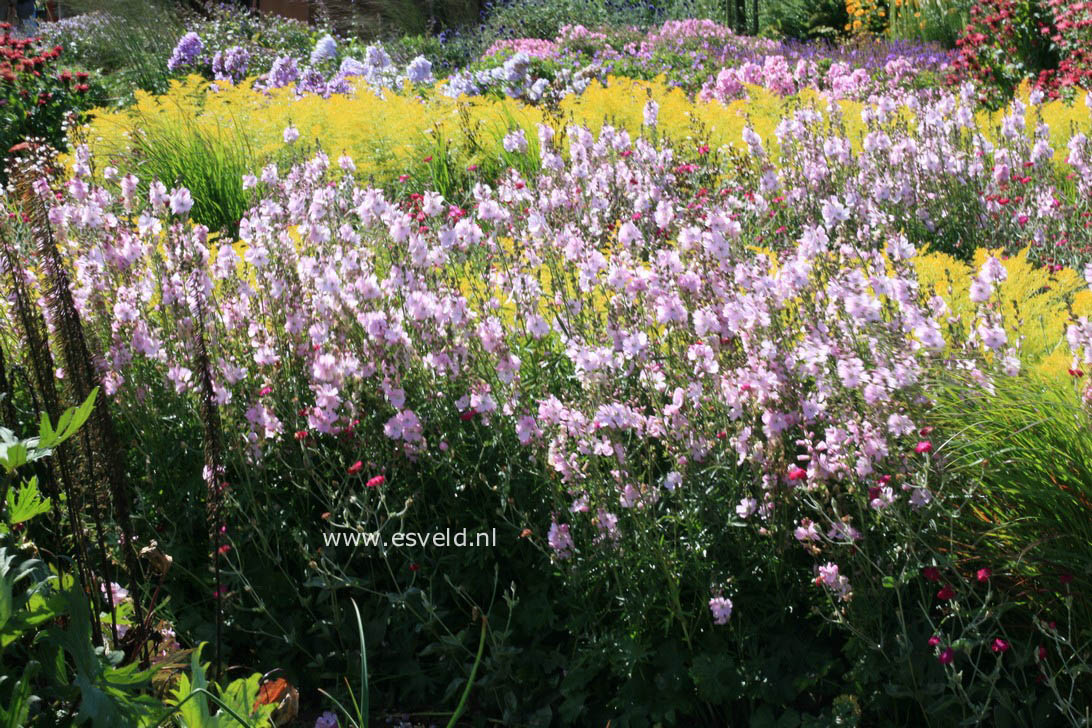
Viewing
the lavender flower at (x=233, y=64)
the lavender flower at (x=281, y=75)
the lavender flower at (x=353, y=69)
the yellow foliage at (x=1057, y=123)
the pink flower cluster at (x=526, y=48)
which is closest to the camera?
the yellow foliage at (x=1057, y=123)

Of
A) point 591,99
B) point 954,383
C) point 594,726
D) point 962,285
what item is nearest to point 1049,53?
point 591,99

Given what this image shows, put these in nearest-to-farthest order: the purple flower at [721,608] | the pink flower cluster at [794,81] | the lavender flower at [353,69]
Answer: the purple flower at [721,608], the pink flower cluster at [794,81], the lavender flower at [353,69]

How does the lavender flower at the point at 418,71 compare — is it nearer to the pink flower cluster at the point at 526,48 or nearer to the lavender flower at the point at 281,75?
the lavender flower at the point at 281,75

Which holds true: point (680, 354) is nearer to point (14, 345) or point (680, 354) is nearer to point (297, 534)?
point (297, 534)

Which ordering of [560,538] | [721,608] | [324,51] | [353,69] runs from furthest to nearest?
[324,51] → [353,69] → [560,538] → [721,608]

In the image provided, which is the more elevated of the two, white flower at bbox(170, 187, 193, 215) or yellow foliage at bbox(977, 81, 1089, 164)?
white flower at bbox(170, 187, 193, 215)

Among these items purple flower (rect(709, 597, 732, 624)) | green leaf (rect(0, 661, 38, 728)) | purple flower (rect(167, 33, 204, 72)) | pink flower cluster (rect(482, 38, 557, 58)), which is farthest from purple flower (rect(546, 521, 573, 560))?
purple flower (rect(167, 33, 204, 72))

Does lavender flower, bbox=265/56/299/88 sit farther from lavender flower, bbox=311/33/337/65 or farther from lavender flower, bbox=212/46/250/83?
lavender flower, bbox=311/33/337/65

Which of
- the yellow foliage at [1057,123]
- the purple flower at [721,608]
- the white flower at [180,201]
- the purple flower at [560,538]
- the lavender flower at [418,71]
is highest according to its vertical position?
the white flower at [180,201]

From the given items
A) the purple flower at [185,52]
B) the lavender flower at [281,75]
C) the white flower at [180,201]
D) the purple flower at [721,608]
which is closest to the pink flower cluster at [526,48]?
the lavender flower at [281,75]

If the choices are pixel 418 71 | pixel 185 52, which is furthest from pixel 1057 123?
pixel 185 52

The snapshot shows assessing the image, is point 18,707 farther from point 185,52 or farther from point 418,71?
point 185,52

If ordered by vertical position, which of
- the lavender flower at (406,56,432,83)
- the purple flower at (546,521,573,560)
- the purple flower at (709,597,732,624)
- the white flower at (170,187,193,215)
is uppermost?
the white flower at (170,187,193,215)

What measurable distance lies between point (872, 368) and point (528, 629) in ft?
3.57
